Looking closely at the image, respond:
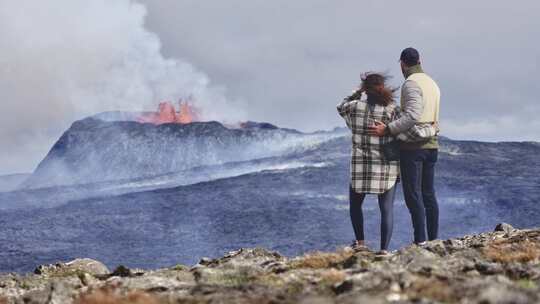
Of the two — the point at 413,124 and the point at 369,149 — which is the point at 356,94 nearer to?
the point at 369,149

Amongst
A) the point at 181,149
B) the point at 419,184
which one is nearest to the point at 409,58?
the point at 419,184

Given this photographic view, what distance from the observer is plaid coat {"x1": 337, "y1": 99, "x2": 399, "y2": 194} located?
526 inches

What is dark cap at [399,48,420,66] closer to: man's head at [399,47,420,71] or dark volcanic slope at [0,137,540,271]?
man's head at [399,47,420,71]

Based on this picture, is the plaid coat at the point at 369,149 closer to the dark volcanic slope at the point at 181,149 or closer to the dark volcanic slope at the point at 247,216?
the dark volcanic slope at the point at 247,216

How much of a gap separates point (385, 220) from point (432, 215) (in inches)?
33.5

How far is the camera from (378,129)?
13.2 metres

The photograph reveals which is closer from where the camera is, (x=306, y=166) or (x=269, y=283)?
(x=269, y=283)

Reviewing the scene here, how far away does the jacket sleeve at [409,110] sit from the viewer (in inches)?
509

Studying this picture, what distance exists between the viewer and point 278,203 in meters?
72.4

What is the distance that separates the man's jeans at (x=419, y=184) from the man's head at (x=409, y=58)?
1.32m

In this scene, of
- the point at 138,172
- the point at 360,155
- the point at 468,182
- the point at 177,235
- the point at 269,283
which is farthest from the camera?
the point at 138,172

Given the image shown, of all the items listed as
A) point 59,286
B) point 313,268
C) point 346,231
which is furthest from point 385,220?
point 346,231

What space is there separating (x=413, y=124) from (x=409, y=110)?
0.71ft

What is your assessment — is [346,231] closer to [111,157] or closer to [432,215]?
[432,215]
